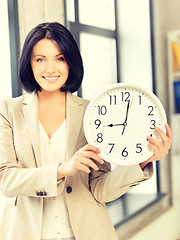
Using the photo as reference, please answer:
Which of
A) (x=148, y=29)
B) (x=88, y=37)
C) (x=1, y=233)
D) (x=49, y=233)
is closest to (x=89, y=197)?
(x=49, y=233)

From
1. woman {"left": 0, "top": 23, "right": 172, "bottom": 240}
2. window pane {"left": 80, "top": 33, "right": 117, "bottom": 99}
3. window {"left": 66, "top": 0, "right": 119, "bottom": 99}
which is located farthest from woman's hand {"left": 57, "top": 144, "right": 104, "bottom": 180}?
window pane {"left": 80, "top": 33, "right": 117, "bottom": 99}

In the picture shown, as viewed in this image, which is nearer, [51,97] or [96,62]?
[51,97]

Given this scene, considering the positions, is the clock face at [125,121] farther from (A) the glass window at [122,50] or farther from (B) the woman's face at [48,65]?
(A) the glass window at [122,50]

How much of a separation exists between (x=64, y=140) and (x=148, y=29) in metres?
2.51

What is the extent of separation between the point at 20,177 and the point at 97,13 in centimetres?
232

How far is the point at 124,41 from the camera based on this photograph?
3521mm

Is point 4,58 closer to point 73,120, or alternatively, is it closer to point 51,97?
point 51,97

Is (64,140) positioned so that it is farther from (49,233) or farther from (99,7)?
(99,7)

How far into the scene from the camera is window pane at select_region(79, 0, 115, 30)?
287 cm

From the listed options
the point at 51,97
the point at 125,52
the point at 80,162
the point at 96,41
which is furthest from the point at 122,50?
the point at 80,162

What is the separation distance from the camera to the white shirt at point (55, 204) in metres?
1.17

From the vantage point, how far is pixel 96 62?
310cm

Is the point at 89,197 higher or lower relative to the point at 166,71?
lower

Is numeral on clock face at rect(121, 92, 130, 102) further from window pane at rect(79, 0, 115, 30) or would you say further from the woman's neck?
window pane at rect(79, 0, 115, 30)
